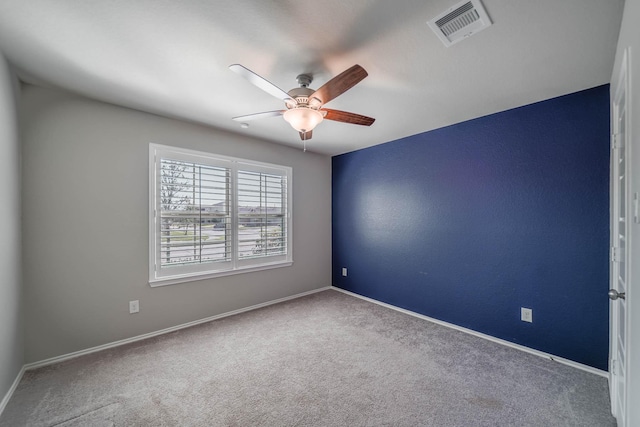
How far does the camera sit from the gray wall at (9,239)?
178 centimetres

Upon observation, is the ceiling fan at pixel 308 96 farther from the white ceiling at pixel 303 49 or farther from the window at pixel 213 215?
the window at pixel 213 215

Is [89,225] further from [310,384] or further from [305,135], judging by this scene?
[310,384]

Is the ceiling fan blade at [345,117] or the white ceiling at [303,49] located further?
the ceiling fan blade at [345,117]

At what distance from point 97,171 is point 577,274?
178 inches

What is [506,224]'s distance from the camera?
2662mm

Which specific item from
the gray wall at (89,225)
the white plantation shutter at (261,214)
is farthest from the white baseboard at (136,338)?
the white plantation shutter at (261,214)

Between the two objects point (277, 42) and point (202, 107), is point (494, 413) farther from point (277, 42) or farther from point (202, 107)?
point (202, 107)

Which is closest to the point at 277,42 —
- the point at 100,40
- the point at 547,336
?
the point at 100,40

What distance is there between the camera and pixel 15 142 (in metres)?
2.05

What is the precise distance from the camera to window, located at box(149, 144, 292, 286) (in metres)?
2.86

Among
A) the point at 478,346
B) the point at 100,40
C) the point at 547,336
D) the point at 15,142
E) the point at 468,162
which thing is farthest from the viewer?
the point at 468,162

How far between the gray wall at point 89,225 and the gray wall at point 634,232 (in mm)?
3429

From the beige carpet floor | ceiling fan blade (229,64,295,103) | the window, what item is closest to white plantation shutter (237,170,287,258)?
the window

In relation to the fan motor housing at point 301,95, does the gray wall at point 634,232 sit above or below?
below
